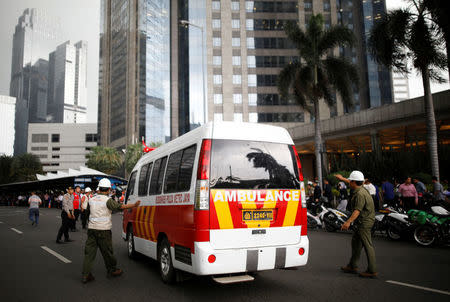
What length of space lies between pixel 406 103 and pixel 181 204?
26.9 meters

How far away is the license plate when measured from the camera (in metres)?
5.03

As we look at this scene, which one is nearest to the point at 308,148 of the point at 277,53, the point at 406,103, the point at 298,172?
the point at 406,103

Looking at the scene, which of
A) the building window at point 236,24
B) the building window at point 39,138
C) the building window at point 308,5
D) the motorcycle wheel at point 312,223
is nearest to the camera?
the motorcycle wheel at point 312,223

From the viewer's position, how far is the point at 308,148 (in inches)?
1667

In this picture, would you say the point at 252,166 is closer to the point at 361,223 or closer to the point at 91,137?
the point at 361,223

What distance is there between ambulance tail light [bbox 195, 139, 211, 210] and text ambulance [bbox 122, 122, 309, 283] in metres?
0.01

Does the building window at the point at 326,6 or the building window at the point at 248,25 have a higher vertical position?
the building window at the point at 326,6

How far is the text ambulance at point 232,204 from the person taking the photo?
15.8 ft

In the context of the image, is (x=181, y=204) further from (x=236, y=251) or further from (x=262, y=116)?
(x=262, y=116)

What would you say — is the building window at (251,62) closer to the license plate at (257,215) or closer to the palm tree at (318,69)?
the palm tree at (318,69)

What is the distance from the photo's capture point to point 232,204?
4.95 meters

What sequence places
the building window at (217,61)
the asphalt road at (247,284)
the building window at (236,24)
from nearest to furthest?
1. the asphalt road at (247,284)
2. the building window at (217,61)
3. the building window at (236,24)

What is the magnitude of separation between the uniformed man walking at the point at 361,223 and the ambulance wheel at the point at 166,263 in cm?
303

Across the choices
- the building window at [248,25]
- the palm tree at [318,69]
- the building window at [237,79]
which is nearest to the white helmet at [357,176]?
the palm tree at [318,69]
